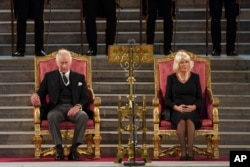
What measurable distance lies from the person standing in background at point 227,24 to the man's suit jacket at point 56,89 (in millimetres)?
3052

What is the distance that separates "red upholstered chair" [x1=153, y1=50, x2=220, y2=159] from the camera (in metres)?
9.91

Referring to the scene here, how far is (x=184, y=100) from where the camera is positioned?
33.1 ft

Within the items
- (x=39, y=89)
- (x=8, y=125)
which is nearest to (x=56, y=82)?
(x=39, y=89)

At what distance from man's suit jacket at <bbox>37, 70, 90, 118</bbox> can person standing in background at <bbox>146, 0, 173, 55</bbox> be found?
2502 millimetres

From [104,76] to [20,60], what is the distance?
121cm

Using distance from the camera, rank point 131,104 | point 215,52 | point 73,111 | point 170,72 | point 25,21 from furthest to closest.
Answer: point 215,52 → point 25,21 → point 170,72 → point 73,111 → point 131,104

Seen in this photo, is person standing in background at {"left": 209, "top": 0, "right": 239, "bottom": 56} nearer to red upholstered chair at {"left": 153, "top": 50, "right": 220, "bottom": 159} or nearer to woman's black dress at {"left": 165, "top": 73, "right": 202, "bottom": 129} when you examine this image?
red upholstered chair at {"left": 153, "top": 50, "right": 220, "bottom": 159}

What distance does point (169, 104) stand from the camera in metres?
10.0

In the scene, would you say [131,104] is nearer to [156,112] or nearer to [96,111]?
[156,112]

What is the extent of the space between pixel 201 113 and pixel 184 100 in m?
0.29

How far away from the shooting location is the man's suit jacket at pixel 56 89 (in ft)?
33.1

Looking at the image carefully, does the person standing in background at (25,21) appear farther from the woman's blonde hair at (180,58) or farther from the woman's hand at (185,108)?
the woman's hand at (185,108)

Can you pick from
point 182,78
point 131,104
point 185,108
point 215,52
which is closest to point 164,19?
point 215,52

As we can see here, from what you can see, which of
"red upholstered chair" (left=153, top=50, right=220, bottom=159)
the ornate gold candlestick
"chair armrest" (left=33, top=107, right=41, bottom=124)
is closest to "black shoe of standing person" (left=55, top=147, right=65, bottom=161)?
"chair armrest" (left=33, top=107, right=41, bottom=124)
